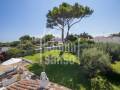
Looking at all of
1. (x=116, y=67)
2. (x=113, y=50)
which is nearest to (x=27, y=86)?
(x=116, y=67)

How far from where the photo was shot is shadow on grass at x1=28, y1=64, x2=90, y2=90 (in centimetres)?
1777

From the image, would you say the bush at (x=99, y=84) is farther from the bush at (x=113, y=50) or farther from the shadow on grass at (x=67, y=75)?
the bush at (x=113, y=50)

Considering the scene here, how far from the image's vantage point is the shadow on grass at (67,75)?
58.3ft

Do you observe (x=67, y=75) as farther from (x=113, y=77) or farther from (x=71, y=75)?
(x=113, y=77)

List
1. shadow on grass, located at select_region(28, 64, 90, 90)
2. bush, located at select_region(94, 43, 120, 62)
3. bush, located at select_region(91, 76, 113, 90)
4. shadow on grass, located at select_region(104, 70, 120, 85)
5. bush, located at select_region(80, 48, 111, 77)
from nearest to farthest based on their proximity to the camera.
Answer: bush, located at select_region(91, 76, 113, 90)
shadow on grass, located at select_region(28, 64, 90, 90)
bush, located at select_region(80, 48, 111, 77)
shadow on grass, located at select_region(104, 70, 120, 85)
bush, located at select_region(94, 43, 120, 62)

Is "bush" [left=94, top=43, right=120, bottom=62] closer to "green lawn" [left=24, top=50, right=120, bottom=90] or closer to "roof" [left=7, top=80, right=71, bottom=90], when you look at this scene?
"green lawn" [left=24, top=50, right=120, bottom=90]

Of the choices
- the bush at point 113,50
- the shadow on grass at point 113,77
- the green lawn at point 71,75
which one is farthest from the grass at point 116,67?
the shadow on grass at point 113,77

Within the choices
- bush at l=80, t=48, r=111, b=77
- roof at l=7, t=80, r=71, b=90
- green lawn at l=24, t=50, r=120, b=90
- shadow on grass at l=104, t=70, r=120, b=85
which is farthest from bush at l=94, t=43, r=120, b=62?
roof at l=7, t=80, r=71, b=90

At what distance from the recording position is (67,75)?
19.6m

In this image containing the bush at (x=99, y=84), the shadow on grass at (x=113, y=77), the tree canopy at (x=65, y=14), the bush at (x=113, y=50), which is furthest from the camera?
the tree canopy at (x=65, y=14)

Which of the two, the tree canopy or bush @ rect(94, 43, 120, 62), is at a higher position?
the tree canopy

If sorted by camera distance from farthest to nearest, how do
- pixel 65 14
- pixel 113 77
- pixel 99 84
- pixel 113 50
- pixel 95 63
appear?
pixel 65 14, pixel 113 50, pixel 113 77, pixel 95 63, pixel 99 84

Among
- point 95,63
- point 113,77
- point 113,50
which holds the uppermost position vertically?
point 113,50

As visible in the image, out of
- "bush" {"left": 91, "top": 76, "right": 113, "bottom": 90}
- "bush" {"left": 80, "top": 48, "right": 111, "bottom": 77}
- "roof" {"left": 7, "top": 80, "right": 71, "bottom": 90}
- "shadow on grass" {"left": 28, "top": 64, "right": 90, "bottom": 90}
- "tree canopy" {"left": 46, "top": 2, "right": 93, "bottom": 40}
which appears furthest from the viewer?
"tree canopy" {"left": 46, "top": 2, "right": 93, "bottom": 40}
